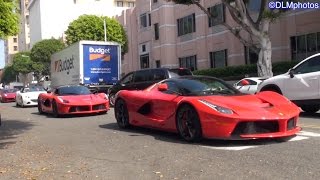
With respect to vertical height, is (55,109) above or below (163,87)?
below

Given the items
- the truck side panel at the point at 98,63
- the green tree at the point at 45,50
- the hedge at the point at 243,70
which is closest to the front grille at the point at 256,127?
the truck side panel at the point at 98,63

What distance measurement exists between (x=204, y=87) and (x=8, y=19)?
443 centimetres

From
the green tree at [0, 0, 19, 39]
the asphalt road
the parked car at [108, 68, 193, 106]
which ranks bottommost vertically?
the asphalt road

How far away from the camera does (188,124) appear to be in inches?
353

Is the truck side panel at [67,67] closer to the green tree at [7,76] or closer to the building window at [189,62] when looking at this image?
the building window at [189,62]

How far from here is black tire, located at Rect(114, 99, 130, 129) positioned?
37.9ft

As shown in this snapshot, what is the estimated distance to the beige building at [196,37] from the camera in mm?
32406

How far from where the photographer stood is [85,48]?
2809cm

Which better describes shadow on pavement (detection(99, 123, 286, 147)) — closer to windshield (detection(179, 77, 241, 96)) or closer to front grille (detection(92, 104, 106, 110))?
windshield (detection(179, 77, 241, 96))

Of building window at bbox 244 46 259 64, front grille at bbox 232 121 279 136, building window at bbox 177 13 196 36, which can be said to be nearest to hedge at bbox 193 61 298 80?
building window at bbox 244 46 259 64

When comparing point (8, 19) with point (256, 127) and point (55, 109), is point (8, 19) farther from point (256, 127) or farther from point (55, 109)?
point (55, 109)

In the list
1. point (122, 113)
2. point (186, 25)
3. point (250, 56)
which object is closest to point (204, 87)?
point (122, 113)

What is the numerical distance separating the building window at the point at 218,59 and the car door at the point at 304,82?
27.0m

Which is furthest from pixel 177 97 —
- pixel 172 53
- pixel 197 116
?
pixel 172 53
